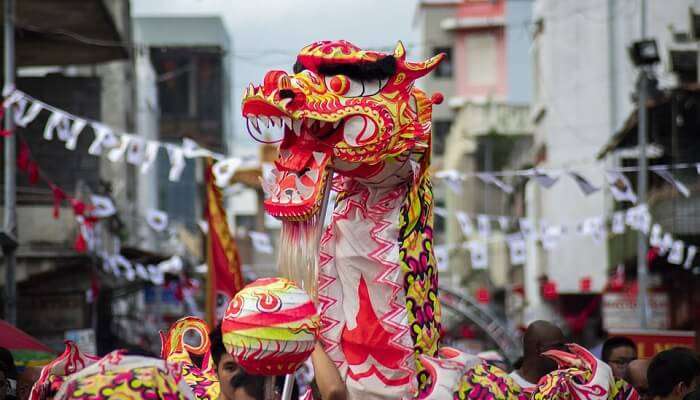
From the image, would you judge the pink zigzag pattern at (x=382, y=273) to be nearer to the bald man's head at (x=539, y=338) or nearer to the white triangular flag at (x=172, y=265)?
the bald man's head at (x=539, y=338)

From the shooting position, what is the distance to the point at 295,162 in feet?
20.0

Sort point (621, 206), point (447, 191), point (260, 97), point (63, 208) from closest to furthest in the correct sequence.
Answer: point (260, 97) < point (63, 208) < point (621, 206) < point (447, 191)

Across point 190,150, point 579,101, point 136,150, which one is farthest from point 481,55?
point 190,150

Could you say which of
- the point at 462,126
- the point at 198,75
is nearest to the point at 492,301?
the point at 462,126

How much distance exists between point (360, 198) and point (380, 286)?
424 mm

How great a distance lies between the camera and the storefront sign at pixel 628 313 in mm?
25469

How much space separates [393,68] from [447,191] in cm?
5039

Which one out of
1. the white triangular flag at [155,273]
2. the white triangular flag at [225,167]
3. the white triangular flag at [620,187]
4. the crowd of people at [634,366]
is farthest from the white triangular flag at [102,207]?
the crowd of people at [634,366]

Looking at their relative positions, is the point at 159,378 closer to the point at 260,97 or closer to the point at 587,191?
the point at 260,97

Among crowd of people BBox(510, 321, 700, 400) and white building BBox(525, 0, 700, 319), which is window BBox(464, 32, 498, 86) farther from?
crowd of people BBox(510, 321, 700, 400)

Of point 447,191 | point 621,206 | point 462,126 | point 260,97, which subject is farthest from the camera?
point 447,191

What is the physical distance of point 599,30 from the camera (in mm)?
35875

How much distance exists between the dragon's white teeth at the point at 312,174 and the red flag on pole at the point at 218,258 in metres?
6.38

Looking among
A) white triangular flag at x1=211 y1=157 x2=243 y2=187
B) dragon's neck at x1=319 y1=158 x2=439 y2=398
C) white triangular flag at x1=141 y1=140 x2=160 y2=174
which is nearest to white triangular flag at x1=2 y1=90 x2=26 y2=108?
white triangular flag at x1=141 y1=140 x2=160 y2=174
